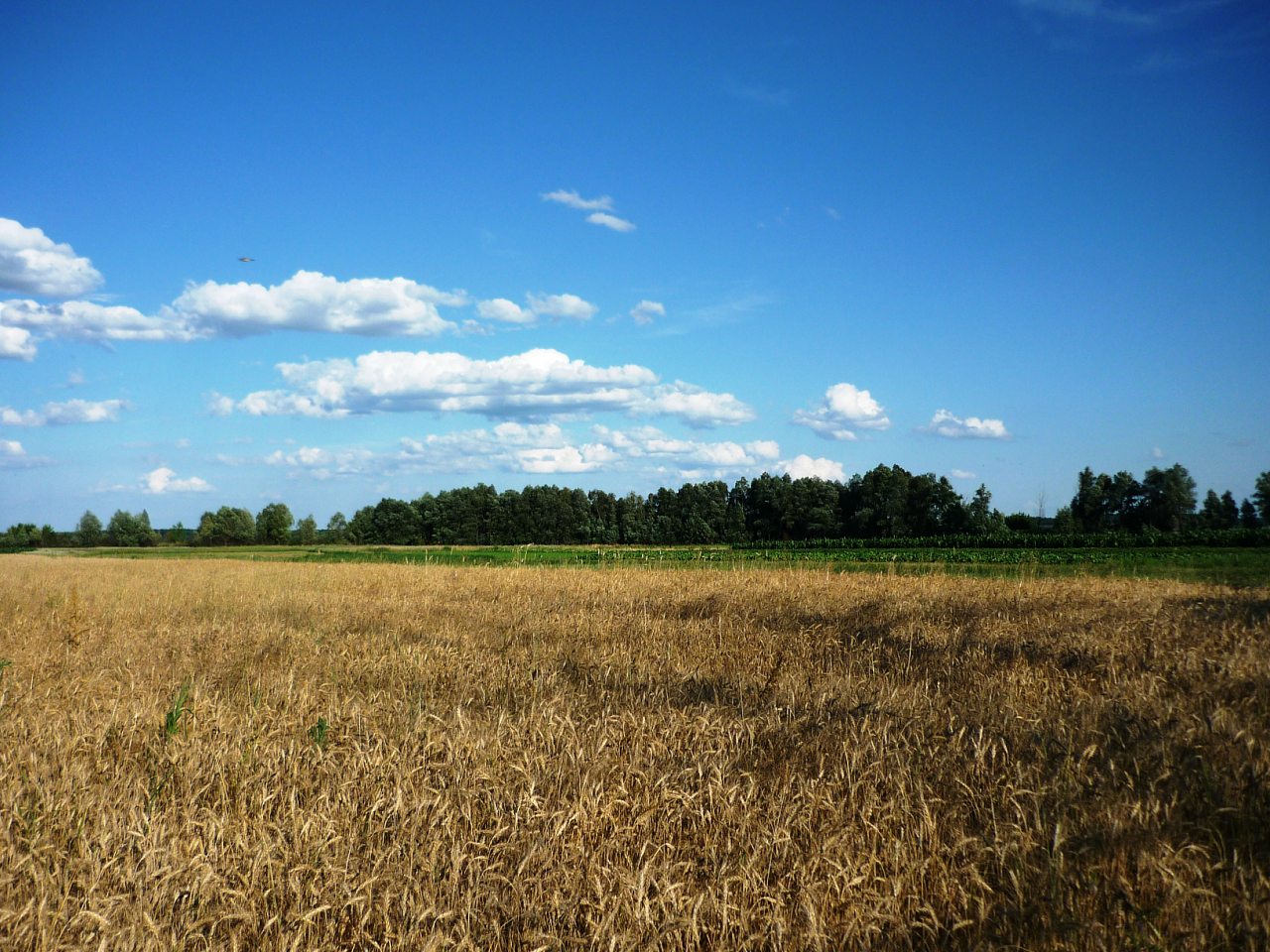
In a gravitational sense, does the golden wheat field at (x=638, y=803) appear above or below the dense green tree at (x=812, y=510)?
below

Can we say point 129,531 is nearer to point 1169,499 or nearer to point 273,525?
point 273,525

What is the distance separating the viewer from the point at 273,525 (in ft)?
420

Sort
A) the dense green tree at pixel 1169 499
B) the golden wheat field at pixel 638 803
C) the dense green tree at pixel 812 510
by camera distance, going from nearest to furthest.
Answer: the golden wheat field at pixel 638 803 → the dense green tree at pixel 1169 499 → the dense green tree at pixel 812 510

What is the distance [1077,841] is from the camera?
446 centimetres

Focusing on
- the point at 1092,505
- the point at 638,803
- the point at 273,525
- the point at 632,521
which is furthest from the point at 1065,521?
the point at 273,525

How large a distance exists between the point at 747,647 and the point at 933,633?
11.1 ft

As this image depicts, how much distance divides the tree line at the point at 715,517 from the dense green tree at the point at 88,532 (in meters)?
0.18

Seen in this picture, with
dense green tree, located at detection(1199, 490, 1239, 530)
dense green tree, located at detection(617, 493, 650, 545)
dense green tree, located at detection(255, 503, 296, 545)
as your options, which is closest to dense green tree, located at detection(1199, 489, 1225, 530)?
dense green tree, located at detection(1199, 490, 1239, 530)

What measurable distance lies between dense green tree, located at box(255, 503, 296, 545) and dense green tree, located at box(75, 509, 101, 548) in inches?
1014

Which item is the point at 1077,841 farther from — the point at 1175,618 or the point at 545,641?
the point at 1175,618

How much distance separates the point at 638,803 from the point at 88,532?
519 feet

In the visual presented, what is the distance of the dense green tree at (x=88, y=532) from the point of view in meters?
128

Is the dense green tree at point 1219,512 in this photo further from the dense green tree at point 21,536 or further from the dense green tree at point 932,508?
the dense green tree at point 21,536

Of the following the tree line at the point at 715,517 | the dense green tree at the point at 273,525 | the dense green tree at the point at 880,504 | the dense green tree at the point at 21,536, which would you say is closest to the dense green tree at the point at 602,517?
the tree line at the point at 715,517
